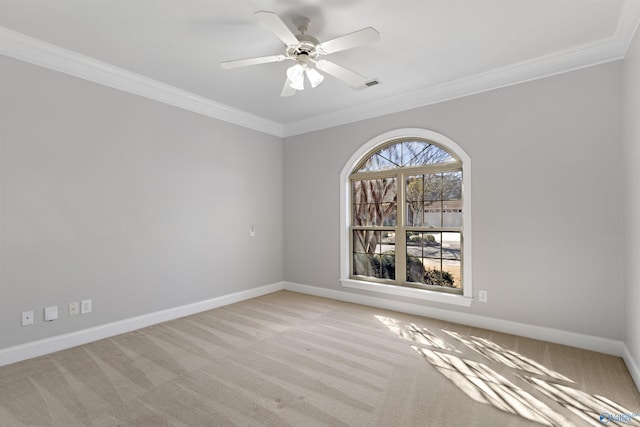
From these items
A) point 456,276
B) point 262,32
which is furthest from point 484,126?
point 262,32

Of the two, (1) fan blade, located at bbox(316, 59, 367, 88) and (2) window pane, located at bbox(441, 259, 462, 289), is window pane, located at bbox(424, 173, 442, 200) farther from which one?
(1) fan blade, located at bbox(316, 59, 367, 88)

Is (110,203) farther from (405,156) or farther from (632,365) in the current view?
(632,365)

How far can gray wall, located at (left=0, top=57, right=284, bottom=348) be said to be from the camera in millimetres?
2695

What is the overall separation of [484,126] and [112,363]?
14.1 feet

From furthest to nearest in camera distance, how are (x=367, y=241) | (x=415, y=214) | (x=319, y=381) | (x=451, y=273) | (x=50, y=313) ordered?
1. (x=367, y=241)
2. (x=415, y=214)
3. (x=451, y=273)
4. (x=50, y=313)
5. (x=319, y=381)

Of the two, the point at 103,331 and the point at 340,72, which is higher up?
the point at 340,72

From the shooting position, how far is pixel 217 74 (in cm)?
335

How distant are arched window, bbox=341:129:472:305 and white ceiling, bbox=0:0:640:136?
2.32 ft

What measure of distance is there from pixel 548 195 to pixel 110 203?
4.45m

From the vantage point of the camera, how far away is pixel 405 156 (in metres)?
4.13

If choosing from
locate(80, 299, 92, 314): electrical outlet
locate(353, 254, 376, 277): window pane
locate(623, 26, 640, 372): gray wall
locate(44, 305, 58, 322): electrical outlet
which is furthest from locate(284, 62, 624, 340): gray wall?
locate(44, 305, 58, 322): electrical outlet

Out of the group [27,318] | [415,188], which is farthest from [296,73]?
[27,318]

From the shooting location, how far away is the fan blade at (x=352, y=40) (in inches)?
81.5

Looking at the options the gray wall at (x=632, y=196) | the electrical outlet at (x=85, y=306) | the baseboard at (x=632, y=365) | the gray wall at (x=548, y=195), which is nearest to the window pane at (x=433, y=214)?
the gray wall at (x=548, y=195)
